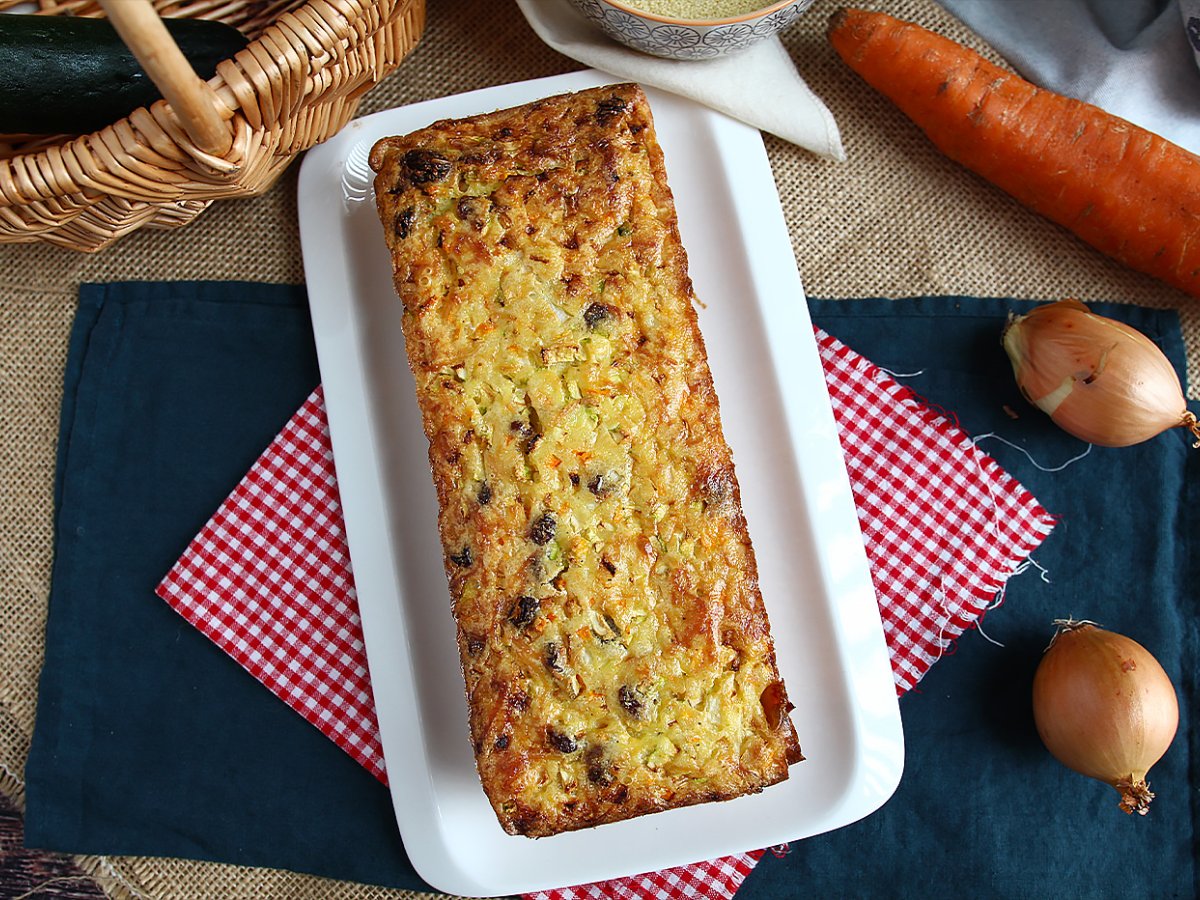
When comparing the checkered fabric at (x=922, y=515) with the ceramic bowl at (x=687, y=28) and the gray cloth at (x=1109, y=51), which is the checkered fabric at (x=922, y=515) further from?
the gray cloth at (x=1109, y=51)

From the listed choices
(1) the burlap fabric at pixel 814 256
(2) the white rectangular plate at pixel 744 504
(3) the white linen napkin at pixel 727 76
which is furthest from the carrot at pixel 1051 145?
(2) the white rectangular plate at pixel 744 504

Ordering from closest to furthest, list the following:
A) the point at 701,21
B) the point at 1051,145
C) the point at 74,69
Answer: the point at 74,69, the point at 701,21, the point at 1051,145

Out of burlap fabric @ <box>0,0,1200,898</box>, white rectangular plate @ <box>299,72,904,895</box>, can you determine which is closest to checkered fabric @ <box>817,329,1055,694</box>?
white rectangular plate @ <box>299,72,904,895</box>

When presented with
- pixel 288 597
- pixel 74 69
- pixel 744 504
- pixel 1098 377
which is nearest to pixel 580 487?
pixel 744 504

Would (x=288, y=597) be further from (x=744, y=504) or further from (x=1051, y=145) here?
(x=1051, y=145)

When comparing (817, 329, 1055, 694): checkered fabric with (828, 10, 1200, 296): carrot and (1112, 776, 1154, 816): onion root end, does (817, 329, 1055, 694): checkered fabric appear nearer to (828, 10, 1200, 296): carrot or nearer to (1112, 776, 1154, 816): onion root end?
(1112, 776, 1154, 816): onion root end

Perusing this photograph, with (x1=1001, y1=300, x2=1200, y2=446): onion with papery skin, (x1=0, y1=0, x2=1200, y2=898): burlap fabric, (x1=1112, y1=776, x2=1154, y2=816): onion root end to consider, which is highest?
(x1=0, y1=0, x2=1200, y2=898): burlap fabric
